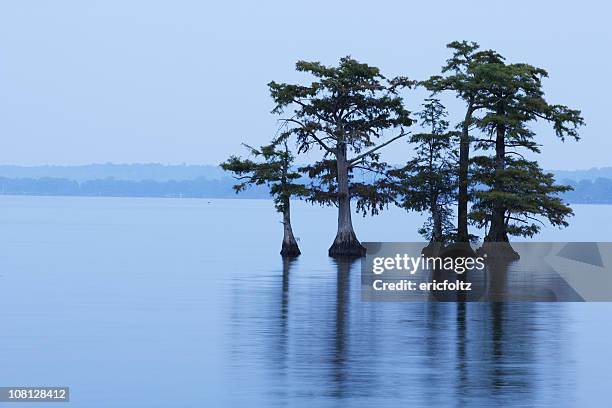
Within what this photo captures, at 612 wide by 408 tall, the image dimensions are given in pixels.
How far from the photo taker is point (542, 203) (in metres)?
77.4

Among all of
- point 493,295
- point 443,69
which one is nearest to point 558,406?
point 493,295

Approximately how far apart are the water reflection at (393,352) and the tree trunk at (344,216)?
2952 cm

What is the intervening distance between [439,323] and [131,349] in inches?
464

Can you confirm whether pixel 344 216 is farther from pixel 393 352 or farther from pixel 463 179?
pixel 393 352

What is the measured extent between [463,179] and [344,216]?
8.21m

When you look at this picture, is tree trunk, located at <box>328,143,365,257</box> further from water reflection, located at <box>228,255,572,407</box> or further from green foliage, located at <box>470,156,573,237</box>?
water reflection, located at <box>228,255,572,407</box>

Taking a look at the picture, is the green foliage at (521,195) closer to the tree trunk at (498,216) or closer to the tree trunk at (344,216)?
the tree trunk at (498,216)

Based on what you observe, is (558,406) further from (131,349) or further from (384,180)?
(384,180)

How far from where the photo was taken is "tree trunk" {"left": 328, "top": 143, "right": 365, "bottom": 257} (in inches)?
3344

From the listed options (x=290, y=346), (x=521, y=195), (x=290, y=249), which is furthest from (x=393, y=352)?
(x=290, y=249)

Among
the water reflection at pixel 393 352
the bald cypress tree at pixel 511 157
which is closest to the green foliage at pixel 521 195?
the bald cypress tree at pixel 511 157

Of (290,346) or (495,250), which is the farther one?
(495,250)

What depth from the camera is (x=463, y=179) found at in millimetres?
81875

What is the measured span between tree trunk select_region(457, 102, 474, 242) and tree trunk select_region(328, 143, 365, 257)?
687 centimetres
